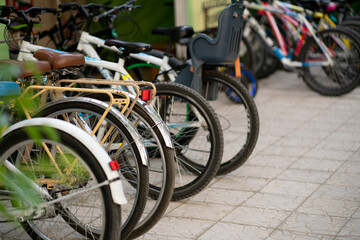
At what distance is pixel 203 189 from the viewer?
475 cm

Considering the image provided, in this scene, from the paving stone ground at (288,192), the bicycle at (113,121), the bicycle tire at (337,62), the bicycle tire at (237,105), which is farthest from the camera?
the bicycle tire at (337,62)

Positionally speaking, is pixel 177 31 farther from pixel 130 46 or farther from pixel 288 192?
pixel 288 192

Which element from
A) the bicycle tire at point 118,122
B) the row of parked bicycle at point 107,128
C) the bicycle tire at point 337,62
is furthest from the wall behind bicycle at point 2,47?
the bicycle tire at point 337,62

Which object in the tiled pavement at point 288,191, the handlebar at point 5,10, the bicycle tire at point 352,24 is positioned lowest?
Answer: the tiled pavement at point 288,191

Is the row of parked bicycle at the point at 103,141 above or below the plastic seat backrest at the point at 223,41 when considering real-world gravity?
below

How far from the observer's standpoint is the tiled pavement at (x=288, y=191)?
414 centimetres

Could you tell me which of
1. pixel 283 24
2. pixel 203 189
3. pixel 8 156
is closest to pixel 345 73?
pixel 283 24

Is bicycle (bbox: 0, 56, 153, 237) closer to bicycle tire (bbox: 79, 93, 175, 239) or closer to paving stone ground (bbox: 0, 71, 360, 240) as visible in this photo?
bicycle tire (bbox: 79, 93, 175, 239)

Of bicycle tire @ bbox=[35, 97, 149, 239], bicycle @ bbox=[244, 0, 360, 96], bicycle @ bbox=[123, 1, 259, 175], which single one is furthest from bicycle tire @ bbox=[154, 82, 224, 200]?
bicycle @ bbox=[244, 0, 360, 96]

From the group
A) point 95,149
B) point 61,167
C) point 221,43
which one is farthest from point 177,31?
point 95,149

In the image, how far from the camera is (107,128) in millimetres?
A: 4133

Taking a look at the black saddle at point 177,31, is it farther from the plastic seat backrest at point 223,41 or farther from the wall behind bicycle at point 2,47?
the wall behind bicycle at point 2,47

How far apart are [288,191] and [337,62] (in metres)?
3.99

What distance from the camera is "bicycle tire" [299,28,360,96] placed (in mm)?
8242
